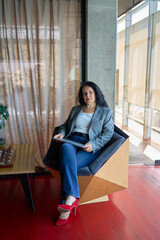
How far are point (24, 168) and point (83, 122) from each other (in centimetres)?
86

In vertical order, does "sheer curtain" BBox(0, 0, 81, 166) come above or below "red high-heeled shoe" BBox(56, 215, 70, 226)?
above

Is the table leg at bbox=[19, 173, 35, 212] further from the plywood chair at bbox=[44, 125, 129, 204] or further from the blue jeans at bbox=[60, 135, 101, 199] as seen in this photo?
the blue jeans at bbox=[60, 135, 101, 199]

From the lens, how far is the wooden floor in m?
1.94

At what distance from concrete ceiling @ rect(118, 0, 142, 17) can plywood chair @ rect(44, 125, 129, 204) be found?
186 centimetres

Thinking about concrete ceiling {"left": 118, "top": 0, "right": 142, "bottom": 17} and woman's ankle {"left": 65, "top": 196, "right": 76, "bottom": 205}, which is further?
concrete ceiling {"left": 118, "top": 0, "right": 142, "bottom": 17}

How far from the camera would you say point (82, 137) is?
2516mm

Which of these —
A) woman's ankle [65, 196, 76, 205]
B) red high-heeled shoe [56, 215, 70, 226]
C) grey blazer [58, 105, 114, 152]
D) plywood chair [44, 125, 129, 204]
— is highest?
grey blazer [58, 105, 114, 152]

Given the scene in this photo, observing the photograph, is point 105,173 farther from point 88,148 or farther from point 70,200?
point 70,200

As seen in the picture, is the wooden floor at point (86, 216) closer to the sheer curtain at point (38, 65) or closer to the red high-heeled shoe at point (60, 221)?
the red high-heeled shoe at point (60, 221)

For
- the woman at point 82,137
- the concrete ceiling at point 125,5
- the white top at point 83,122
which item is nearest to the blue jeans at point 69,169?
the woman at point 82,137

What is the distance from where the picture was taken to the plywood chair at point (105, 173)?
2.11m

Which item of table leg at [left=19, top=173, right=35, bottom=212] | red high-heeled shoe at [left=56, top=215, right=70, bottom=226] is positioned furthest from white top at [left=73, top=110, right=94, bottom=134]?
red high-heeled shoe at [left=56, top=215, right=70, bottom=226]

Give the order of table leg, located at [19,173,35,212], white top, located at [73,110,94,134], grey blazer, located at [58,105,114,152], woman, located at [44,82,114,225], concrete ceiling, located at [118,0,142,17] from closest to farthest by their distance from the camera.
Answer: woman, located at [44,82,114,225]
table leg, located at [19,173,35,212]
grey blazer, located at [58,105,114,152]
white top, located at [73,110,94,134]
concrete ceiling, located at [118,0,142,17]

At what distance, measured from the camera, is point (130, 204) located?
239 centimetres
